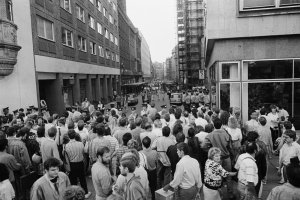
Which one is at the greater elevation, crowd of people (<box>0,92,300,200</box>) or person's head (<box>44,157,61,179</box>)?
person's head (<box>44,157,61,179</box>)

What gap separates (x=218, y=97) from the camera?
41.3 feet

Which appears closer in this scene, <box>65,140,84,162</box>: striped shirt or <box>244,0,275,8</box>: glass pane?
A: <box>65,140,84,162</box>: striped shirt

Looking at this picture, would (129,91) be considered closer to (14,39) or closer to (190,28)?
(190,28)

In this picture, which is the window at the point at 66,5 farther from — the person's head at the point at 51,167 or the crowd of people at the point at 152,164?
the person's head at the point at 51,167

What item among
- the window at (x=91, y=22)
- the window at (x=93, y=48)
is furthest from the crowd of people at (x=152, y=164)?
the window at (x=91, y=22)

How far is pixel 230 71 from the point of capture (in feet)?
40.1

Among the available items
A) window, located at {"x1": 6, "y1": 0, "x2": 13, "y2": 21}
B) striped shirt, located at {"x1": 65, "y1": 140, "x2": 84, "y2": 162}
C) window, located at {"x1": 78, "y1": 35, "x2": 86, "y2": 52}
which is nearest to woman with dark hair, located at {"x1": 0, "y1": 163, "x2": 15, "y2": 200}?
striped shirt, located at {"x1": 65, "y1": 140, "x2": 84, "y2": 162}

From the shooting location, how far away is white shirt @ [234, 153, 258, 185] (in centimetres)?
423

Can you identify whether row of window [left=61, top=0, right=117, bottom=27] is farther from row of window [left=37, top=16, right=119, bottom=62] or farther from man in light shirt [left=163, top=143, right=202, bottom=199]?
man in light shirt [left=163, top=143, right=202, bottom=199]

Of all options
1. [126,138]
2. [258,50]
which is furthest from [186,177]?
[258,50]

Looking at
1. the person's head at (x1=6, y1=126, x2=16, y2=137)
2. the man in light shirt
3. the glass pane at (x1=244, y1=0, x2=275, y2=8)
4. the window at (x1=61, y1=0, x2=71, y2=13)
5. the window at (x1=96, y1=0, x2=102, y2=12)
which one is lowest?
the man in light shirt

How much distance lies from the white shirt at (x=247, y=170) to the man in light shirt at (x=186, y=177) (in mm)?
784

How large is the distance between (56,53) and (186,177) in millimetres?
17353

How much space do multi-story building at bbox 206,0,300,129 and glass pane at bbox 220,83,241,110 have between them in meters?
0.05
